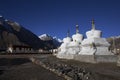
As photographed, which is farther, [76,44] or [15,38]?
[15,38]

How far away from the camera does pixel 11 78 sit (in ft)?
37.7

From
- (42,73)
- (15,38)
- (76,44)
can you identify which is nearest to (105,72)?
(42,73)

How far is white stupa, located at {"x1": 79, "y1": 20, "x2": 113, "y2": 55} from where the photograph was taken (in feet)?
73.6

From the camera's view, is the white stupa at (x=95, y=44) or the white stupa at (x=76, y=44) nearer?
the white stupa at (x=95, y=44)

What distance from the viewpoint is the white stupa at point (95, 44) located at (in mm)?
22434

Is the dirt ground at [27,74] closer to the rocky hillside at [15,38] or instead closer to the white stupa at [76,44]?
the white stupa at [76,44]

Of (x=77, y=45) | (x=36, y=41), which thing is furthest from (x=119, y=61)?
(x=36, y=41)

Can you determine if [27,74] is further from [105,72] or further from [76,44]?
[76,44]

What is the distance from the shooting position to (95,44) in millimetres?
22781

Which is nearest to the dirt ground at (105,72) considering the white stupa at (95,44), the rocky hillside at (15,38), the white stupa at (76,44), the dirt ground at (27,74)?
the dirt ground at (27,74)

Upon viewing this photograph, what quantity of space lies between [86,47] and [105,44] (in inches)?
106

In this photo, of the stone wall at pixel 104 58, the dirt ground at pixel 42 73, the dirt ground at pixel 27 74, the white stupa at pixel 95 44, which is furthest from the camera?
the white stupa at pixel 95 44

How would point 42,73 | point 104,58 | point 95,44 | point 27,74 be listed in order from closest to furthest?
point 27,74
point 42,73
point 104,58
point 95,44

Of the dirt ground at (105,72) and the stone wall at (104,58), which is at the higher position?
the stone wall at (104,58)
